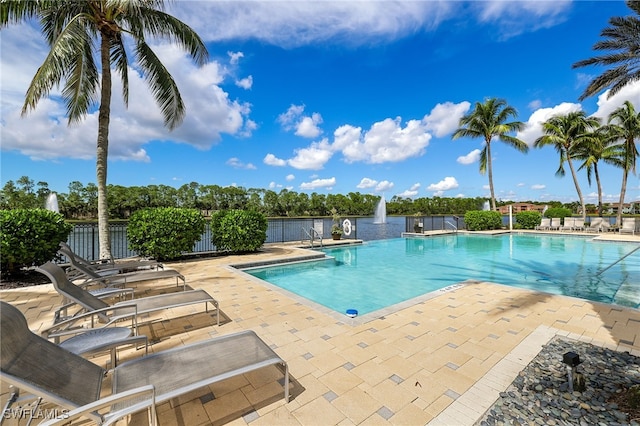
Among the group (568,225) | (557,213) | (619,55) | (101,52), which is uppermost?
(101,52)

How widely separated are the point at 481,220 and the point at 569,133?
31.3 feet

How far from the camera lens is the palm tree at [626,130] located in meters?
17.4

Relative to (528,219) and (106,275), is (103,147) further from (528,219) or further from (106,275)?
(528,219)

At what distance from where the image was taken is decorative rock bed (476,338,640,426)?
1.92 m

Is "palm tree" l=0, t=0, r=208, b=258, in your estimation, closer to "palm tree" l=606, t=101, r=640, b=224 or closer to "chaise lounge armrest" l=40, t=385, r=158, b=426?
"chaise lounge armrest" l=40, t=385, r=158, b=426

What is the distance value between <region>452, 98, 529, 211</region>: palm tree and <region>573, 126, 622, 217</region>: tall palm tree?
4.23m

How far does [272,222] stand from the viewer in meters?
13.2

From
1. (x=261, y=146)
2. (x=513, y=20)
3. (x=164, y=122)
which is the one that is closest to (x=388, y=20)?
(x=513, y=20)

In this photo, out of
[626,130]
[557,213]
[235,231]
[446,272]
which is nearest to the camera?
[446,272]

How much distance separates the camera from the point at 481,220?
17641 millimetres

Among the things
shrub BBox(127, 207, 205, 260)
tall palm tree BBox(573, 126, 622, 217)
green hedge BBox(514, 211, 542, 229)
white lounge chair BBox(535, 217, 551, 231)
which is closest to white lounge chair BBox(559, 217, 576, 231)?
white lounge chair BBox(535, 217, 551, 231)

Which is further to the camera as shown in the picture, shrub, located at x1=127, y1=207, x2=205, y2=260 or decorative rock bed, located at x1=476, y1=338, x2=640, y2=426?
shrub, located at x1=127, y1=207, x2=205, y2=260

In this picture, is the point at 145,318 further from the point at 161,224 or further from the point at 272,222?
the point at 272,222

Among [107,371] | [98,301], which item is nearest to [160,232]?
[98,301]
